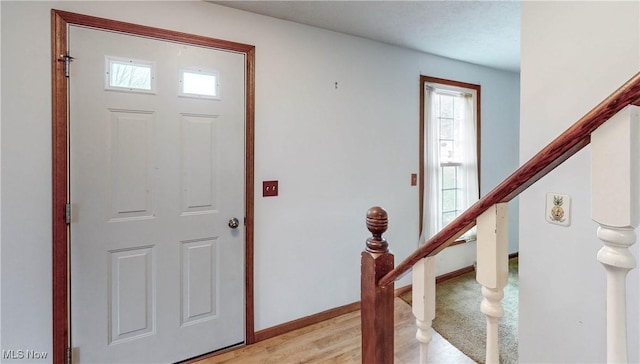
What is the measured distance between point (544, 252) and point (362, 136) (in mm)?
1599

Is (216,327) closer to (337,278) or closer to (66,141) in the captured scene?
(337,278)

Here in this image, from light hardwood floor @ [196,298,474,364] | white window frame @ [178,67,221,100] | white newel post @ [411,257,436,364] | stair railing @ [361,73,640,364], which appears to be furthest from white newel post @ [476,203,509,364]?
white window frame @ [178,67,221,100]

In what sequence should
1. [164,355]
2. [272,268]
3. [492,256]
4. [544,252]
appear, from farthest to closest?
[272,268] → [164,355] → [544,252] → [492,256]

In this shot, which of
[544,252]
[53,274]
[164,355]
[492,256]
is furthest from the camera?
[164,355]

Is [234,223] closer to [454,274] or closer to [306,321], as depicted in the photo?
[306,321]

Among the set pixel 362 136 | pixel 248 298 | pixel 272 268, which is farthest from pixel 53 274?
pixel 362 136

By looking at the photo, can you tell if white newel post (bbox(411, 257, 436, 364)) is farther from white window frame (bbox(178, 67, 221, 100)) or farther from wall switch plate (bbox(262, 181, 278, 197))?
white window frame (bbox(178, 67, 221, 100))

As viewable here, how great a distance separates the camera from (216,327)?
6.67 feet

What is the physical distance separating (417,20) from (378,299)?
2093mm

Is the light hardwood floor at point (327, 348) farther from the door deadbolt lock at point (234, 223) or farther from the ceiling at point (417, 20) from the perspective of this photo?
the ceiling at point (417, 20)

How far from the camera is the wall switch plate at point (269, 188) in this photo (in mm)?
2172

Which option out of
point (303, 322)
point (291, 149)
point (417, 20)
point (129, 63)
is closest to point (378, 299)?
point (291, 149)

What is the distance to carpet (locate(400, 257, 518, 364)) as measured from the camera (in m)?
2.05

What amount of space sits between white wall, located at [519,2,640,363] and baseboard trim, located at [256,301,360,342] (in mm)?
1386
